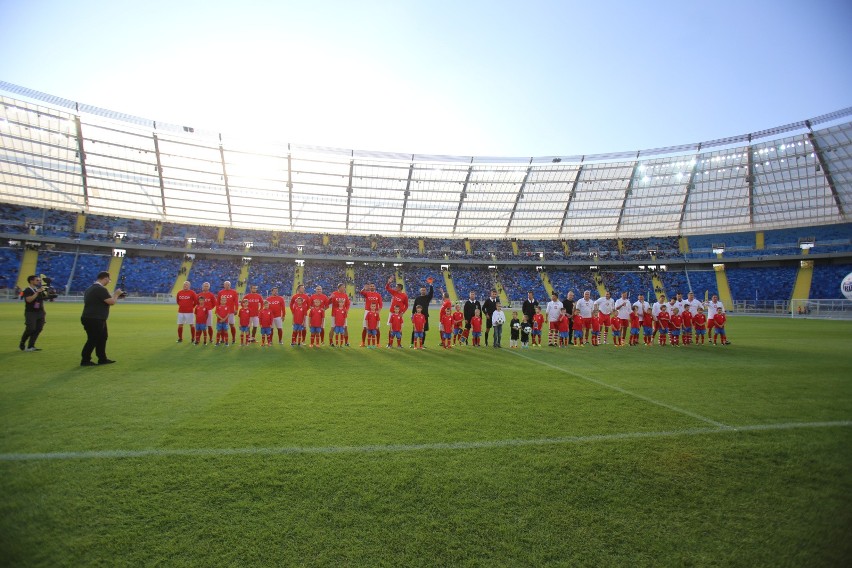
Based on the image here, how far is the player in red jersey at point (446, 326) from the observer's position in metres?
12.8

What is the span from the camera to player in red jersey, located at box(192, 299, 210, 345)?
1252cm

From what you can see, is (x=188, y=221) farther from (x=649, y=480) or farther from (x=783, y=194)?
(x=783, y=194)

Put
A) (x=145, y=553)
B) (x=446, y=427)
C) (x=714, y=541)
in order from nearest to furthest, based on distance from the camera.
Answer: (x=145, y=553) < (x=714, y=541) < (x=446, y=427)

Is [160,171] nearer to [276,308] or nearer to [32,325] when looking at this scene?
[32,325]

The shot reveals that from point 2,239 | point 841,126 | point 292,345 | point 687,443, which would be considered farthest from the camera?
point 2,239

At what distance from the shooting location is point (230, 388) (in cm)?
681

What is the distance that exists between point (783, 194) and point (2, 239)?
78.3m

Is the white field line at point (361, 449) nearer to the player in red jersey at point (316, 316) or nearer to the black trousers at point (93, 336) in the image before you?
the black trousers at point (93, 336)

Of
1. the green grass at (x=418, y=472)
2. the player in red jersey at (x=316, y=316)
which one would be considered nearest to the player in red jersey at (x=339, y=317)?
the player in red jersey at (x=316, y=316)

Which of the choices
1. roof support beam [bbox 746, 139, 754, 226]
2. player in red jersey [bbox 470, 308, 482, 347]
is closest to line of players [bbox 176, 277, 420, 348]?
player in red jersey [bbox 470, 308, 482, 347]

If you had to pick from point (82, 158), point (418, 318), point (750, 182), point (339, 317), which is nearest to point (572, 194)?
point (750, 182)

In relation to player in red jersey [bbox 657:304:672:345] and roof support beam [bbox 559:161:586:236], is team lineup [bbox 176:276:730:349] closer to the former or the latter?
player in red jersey [bbox 657:304:672:345]

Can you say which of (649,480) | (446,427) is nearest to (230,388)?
(446,427)

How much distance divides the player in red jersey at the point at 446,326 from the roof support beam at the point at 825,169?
4372 cm
